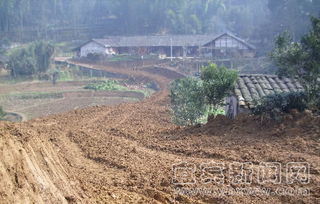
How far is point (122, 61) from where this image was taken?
157 feet

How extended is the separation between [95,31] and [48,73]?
87.7 feet

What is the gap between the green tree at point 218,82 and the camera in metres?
13.3

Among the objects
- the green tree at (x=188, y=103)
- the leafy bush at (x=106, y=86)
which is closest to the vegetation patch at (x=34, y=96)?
the leafy bush at (x=106, y=86)

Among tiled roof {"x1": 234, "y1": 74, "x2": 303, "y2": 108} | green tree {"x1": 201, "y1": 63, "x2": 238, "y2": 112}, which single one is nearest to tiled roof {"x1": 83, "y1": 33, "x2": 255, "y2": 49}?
tiled roof {"x1": 234, "y1": 74, "x2": 303, "y2": 108}

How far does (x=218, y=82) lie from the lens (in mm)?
13352

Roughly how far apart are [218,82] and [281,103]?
8.40 feet

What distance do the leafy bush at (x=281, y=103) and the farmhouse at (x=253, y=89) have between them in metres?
0.48

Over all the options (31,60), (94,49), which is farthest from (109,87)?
(94,49)

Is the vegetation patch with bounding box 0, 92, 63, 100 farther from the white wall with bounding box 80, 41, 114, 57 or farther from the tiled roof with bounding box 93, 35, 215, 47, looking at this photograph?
the tiled roof with bounding box 93, 35, 215, 47

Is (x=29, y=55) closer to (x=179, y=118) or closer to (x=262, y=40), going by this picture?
(x=262, y=40)

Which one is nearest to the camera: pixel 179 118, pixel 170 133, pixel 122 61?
pixel 170 133

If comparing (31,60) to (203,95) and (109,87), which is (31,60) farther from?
(203,95)

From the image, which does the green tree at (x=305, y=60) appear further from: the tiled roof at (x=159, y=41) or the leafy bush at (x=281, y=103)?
the tiled roof at (x=159, y=41)

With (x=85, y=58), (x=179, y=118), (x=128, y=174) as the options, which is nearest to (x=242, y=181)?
(x=128, y=174)
